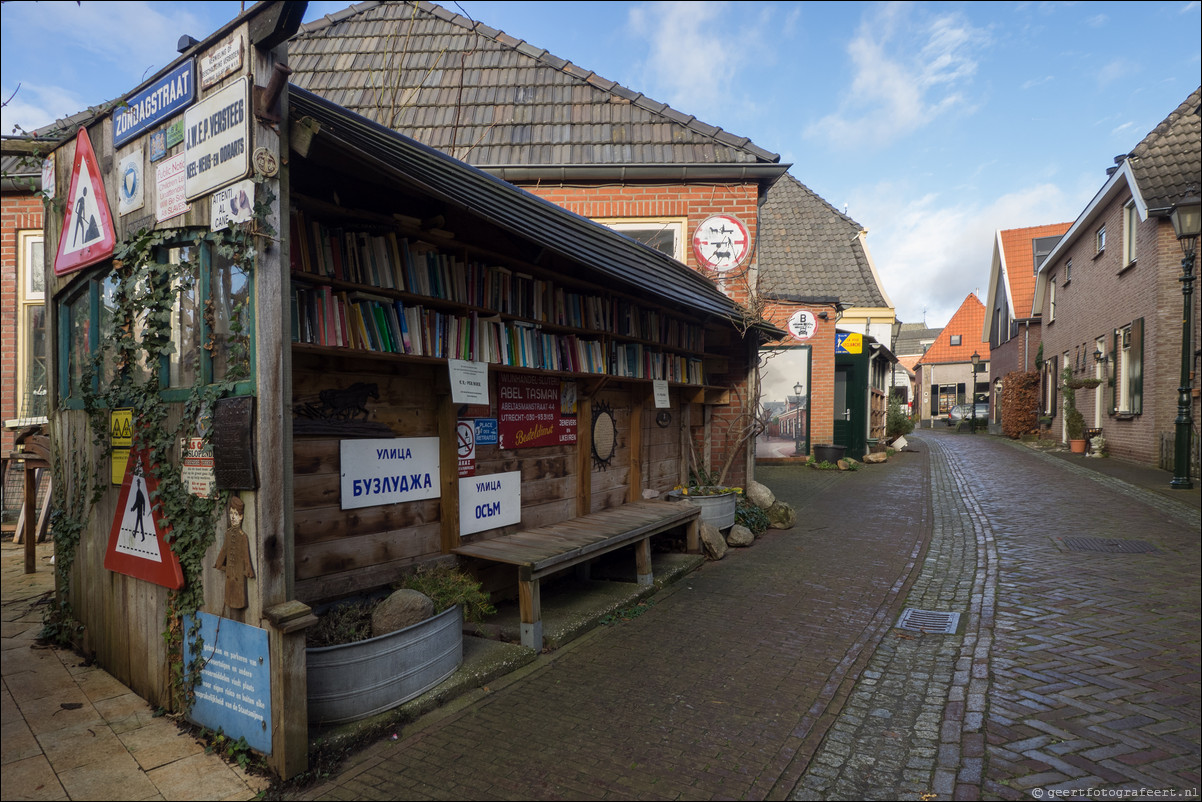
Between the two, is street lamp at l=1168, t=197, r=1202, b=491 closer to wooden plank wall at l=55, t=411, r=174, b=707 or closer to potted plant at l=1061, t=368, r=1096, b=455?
potted plant at l=1061, t=368, r=1096, b=455

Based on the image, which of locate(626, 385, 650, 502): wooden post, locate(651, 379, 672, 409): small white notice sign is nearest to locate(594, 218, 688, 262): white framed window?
locate(651, 379, 672, 409): small white notice sign

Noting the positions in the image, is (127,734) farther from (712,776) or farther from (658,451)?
(658,451)

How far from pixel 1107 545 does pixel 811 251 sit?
13225 mm

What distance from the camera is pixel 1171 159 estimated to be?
48.9 ft

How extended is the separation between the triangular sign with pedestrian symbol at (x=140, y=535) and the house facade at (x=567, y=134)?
6.84 m

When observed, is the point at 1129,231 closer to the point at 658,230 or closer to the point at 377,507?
the point at 658,230

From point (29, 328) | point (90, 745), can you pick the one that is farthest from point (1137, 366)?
point (29, 328)

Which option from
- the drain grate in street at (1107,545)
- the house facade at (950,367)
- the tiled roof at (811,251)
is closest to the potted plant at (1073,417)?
the tiled roof at (811,251)

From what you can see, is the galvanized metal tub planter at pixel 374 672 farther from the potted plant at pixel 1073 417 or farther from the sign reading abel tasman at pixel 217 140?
the potted plant at pixel 1073 417

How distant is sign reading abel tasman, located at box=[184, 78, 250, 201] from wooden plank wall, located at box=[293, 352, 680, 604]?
1.01 metres

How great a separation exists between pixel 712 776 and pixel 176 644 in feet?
8.94

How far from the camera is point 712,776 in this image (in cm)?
315

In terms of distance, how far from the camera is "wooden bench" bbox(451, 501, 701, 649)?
458 cm

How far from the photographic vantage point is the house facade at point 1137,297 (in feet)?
45.7
